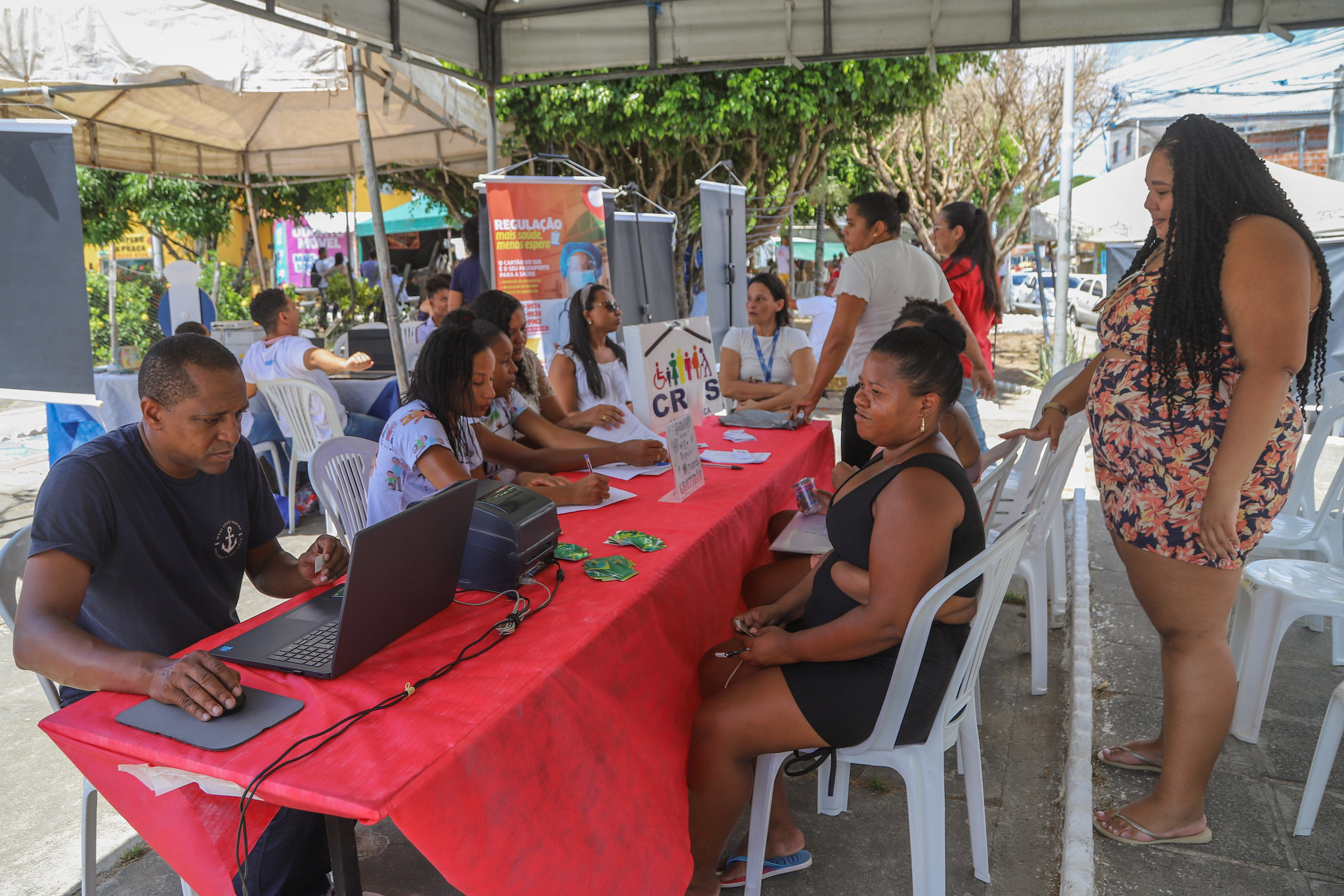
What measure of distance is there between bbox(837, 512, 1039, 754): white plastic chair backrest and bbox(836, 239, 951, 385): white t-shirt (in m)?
2.11

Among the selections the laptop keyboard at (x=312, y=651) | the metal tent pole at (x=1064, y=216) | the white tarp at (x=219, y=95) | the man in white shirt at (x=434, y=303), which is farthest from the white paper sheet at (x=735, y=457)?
the metal tent pole at (x=1064, y=216)

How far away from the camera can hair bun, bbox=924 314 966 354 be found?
2.22 meters

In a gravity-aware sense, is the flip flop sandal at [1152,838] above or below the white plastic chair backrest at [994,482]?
below

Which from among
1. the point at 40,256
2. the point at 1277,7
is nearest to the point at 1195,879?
the point at 1277,7

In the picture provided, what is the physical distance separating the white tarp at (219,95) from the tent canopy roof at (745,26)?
1.07ft

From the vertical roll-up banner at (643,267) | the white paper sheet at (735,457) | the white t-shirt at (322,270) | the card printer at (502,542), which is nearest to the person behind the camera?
the card printer at (502,542)

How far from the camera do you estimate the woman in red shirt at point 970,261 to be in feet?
14.9

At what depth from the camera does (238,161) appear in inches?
326

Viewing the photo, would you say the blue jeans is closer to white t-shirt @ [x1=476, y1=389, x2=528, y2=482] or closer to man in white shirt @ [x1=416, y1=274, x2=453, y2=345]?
white t-shirt @ [x1=476, y1=389, x2=528, y2=482]

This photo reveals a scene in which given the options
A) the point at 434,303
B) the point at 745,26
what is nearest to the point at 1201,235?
the point at 745,26

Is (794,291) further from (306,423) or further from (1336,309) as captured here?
(306,423)

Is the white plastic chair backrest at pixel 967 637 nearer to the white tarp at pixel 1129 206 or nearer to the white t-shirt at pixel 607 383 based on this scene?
the white t-shirt at pixel 607 383

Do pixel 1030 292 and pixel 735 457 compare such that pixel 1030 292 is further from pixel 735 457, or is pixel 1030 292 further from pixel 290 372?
pixel 735 457

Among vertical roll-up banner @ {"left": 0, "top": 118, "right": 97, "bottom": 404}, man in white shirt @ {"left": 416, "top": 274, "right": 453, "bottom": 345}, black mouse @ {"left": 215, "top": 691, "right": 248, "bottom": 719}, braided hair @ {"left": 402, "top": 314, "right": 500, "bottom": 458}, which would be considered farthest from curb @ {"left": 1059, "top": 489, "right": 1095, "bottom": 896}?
man in white shirt @ {"left": 416, "top": 274, "right": 453, "bottom": 345}
